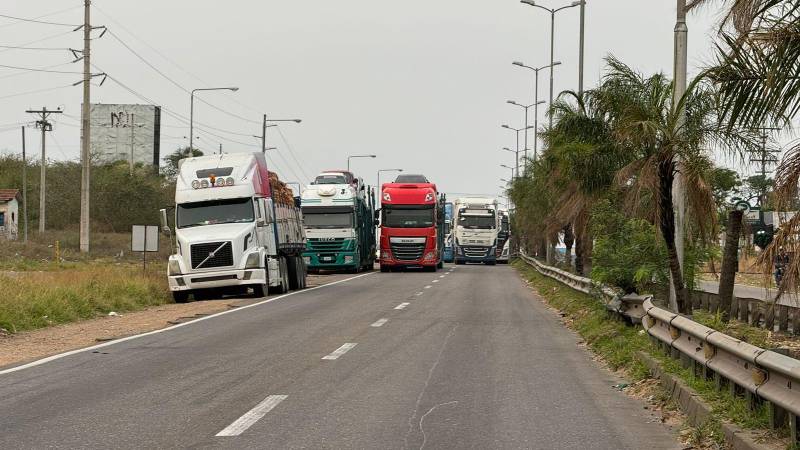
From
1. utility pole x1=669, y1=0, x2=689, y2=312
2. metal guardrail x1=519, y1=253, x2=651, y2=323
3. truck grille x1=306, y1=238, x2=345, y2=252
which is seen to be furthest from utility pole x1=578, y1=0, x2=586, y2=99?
metal guardrail x1=519, y1=253, x2=651, y2=323

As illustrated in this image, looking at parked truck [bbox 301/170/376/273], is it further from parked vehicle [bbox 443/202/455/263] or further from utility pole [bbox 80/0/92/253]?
parked vehicle [bbox 443/202/455/263]

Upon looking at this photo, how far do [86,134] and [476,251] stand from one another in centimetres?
3572

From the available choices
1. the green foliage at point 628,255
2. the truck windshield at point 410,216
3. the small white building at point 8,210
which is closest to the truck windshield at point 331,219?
the truck windshield at point 410,216

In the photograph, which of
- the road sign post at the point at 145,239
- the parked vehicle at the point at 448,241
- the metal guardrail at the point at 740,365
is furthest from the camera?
the parked vehicle at the point at 448,241

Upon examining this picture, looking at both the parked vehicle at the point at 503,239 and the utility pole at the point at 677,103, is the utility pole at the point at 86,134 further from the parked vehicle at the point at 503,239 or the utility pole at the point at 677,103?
the parked vehicle at the point at 503,239

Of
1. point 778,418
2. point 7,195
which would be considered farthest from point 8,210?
point 778,418

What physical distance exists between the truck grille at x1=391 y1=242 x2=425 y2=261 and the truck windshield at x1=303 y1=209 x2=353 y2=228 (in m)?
3.54

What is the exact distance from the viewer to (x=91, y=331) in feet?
61.7

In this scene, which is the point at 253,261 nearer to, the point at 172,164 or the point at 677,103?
the point at 677,103

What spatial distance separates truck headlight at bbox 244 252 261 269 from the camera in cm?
2736

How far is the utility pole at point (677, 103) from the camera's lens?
1761 cm

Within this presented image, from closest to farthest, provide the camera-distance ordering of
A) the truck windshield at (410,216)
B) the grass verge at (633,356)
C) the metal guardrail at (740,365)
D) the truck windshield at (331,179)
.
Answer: the metal guardrail at (740,365), the grass verge at (633,356), the truck windshield at (331,179), the truck windshield at (410,216)

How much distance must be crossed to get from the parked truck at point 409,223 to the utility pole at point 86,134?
46.4 ft

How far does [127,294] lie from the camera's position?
25.8m
